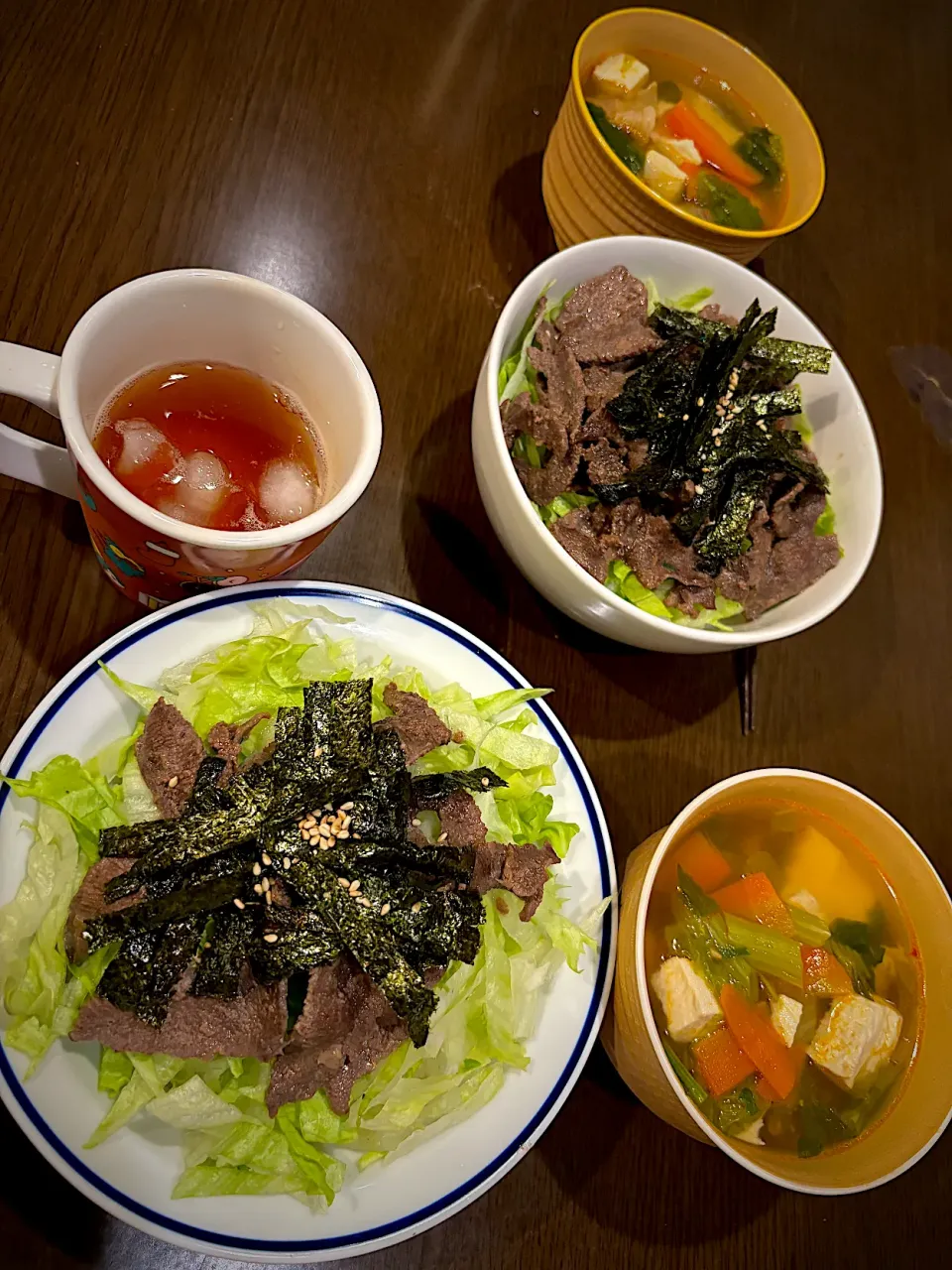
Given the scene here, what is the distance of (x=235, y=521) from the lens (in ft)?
4.90

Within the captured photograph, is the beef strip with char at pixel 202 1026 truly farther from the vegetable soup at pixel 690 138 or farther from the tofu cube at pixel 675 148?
the tofu cube at pixel 675 148

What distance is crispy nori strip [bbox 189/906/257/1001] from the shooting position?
1.39 metres

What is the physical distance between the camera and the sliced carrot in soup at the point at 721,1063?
1.58 metres

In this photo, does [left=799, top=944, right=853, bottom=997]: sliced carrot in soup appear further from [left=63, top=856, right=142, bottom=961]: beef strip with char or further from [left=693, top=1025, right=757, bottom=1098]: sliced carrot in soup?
[left=63, top=856, right=142, bottom=961]: beef strip with char

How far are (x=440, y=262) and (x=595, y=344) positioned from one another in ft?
1.79

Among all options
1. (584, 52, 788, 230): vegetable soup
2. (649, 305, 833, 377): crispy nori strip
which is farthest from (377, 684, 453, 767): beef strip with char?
(584, 52, 788, 230): vegetable soup

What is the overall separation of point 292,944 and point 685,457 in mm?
1243

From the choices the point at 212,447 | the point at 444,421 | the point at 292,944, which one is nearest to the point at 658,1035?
the point at 292,944

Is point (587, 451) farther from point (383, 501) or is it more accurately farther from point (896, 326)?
point (896, 326)

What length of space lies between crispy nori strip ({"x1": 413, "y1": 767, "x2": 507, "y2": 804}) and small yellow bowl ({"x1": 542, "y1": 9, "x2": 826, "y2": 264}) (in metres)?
1.34

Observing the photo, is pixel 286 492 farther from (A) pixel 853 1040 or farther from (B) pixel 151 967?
(A) pixel 853 1040

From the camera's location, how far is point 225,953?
1.40 meters

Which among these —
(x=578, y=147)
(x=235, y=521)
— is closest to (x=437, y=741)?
(x=235, y=521)

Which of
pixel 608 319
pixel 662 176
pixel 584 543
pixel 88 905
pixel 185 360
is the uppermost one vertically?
pixel 662 176
